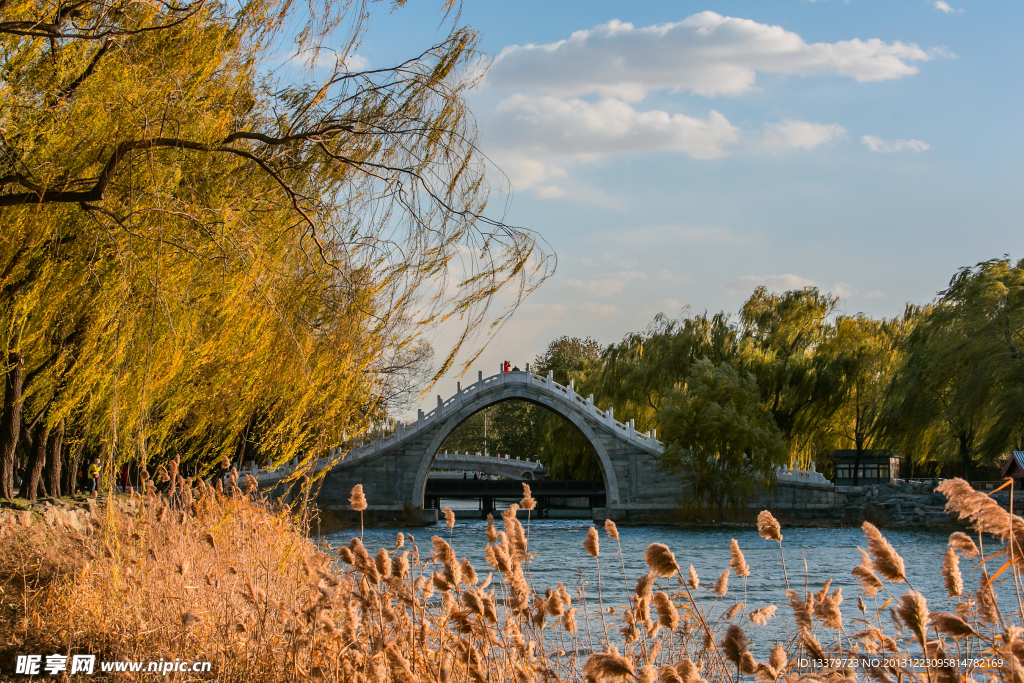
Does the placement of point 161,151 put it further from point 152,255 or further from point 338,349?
point 338,349

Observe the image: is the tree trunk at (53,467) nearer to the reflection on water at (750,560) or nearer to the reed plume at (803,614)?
the reflection on water at (750,560)

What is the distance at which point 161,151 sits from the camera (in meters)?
5.25

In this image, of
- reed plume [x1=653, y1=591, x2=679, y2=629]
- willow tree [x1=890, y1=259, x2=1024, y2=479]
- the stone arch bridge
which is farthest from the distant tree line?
reed plume [x1=653, y1=591, x2=679, y2=629]

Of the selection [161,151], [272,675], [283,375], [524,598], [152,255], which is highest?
[161,151]

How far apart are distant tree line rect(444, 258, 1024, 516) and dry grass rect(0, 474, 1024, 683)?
20.0 metres

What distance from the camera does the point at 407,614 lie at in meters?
3.49

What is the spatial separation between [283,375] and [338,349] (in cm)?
104

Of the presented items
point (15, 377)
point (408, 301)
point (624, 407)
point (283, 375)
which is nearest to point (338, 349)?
point (408, 301)

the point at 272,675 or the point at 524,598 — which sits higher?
the point at 524,598

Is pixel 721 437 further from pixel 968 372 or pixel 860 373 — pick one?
pixel 968 372

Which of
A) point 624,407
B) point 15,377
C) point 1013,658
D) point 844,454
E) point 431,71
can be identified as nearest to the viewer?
point 1013,658

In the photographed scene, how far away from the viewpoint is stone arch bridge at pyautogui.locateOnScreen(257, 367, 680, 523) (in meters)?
29.7

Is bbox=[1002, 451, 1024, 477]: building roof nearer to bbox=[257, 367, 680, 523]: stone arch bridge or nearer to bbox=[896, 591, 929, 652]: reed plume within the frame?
bbox=[257, 367, 680, 523]: stone arch bridge

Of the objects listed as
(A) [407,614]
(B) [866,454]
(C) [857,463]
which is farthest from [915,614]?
(B) [866,454]
